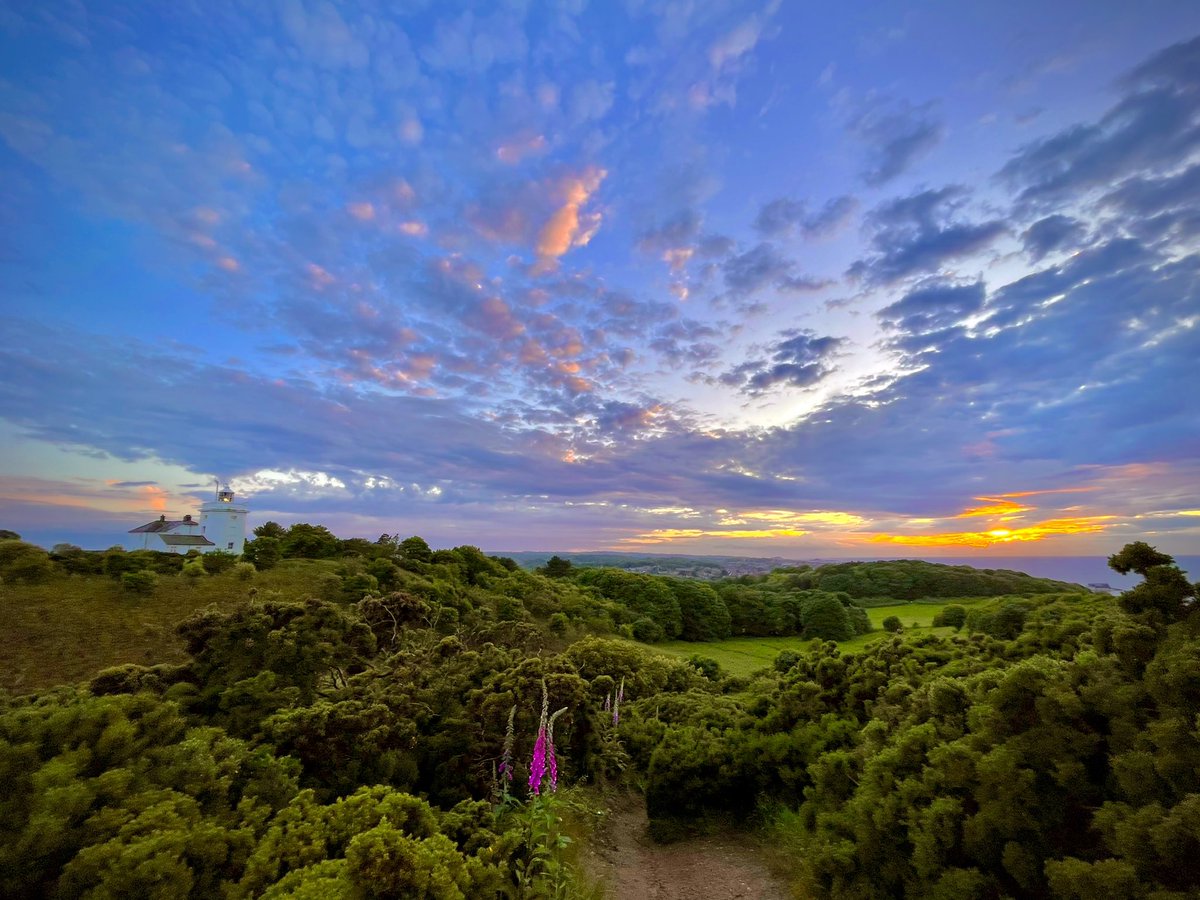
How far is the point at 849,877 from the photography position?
6.34 meters

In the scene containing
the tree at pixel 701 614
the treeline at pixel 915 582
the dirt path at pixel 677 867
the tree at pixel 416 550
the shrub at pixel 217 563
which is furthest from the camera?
the treeline at pixel 915 582

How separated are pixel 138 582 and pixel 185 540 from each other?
2414cm

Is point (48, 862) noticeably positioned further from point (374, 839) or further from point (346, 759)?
point (346, 759)

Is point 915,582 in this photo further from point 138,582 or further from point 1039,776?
point 138,582

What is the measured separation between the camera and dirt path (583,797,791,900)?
7742 mm

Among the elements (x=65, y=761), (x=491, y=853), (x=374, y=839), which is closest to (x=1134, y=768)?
(x=491, y=853)

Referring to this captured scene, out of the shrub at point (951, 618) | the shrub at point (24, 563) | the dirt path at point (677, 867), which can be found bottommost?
the dirt path at point (677, 867)

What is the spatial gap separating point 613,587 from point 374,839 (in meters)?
50.6

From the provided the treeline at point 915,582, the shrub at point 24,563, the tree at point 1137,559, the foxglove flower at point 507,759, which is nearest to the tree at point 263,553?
the shrub at point 24,563

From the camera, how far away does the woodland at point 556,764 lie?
3672 millimetres

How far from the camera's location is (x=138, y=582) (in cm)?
1661

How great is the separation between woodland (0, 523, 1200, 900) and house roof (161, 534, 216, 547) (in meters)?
27.3

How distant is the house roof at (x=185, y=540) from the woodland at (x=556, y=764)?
2734 centimetres

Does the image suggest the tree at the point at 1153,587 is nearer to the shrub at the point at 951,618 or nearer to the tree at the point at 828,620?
the shrub at the point at 951,618
